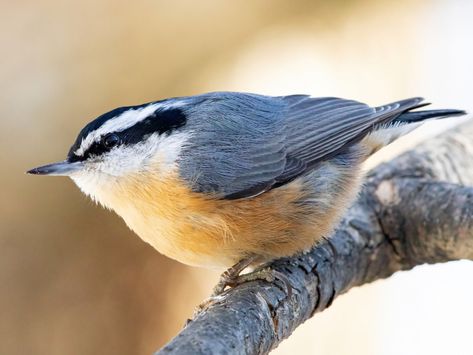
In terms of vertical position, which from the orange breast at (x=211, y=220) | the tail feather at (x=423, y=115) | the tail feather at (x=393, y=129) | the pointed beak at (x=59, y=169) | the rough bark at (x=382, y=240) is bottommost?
the rough bark at (x=382, y=240)

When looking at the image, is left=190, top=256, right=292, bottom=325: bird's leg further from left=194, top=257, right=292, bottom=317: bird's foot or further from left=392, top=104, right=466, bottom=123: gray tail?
left=392, top=104, right=466, bottom=123: gray tail

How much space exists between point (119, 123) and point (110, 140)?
0.23 feet

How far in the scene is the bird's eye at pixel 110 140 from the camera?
8.75 ft

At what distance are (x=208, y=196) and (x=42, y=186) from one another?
2.55 meters

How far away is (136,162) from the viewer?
8.86 ft

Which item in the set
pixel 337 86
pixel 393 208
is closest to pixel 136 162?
pixel 393 208

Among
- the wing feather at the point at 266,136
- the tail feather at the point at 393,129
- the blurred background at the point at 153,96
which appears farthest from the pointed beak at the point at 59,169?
the blurred background at the point at 153,96

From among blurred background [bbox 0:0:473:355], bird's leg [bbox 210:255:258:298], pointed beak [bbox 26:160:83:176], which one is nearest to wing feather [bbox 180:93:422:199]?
bird's leg [bbox 210:255:258:298]

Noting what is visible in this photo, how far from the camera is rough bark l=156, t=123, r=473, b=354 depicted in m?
2.44

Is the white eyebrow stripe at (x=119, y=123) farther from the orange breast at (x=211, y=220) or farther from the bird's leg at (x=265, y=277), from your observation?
the bird's leg at (x=265, y=277)

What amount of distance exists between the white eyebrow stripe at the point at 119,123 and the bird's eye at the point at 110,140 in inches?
0.7

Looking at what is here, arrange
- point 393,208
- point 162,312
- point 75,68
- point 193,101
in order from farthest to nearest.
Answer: point 75,68 → point 162,312 → point 393,208 → point 193,101

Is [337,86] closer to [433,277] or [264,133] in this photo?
[433,277]

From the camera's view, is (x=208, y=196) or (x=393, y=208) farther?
(x=393, y=208)
